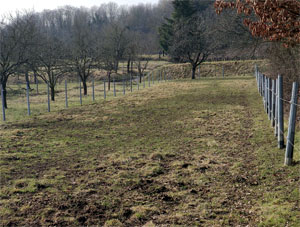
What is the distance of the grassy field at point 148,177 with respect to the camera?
452cm

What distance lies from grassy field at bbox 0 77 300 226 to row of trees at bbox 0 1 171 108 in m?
7.59

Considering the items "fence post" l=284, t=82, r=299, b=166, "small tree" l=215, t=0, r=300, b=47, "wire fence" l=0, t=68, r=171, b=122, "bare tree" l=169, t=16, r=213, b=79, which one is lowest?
"wire fence" l=0, t=68, r=171, b=122

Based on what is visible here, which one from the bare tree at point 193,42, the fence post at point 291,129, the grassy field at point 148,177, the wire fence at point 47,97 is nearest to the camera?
the grassy field at point 148,177

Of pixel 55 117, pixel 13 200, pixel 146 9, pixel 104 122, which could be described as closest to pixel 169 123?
pixel 104 122

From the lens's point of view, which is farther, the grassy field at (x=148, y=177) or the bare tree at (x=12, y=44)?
the bare tree at (x=12, y=44)

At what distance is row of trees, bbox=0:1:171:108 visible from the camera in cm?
Result: 2202

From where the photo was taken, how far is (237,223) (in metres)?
4.21

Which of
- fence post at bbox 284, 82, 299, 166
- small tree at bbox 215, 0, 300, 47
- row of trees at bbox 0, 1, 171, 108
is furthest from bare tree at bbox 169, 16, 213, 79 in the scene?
fence post at bbox 284, 82, 299, 166

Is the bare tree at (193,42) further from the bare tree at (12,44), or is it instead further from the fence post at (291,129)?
the fence post at (291,129)

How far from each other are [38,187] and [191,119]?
8.05 metres

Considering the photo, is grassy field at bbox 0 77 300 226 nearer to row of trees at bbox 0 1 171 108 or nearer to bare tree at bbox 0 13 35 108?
row of trees at bbox 0 1 171 108

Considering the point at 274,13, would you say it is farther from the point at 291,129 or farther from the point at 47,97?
the point at 47,97

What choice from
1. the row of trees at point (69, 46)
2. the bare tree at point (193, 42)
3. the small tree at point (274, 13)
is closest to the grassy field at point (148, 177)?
the small tree at point (274, 13)

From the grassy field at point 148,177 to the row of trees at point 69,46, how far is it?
7.59m
